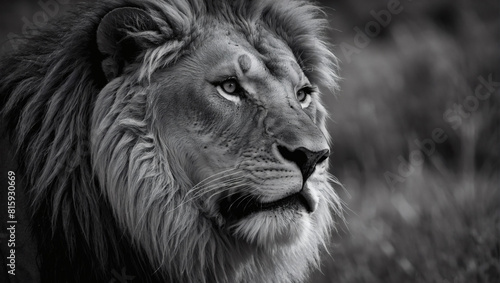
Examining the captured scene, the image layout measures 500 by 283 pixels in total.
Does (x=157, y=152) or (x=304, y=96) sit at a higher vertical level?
(x=304, y=96)

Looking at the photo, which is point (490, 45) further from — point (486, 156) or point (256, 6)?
point (256, 6)

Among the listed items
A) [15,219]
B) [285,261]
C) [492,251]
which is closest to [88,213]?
[15,219]

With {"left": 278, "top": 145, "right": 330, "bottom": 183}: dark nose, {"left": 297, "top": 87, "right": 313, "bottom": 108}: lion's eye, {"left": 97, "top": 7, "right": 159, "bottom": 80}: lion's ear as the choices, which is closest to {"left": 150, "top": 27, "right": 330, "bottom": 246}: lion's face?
{"left": 278, "top": 145, "right": 330, "bottom": 183}: dark nose

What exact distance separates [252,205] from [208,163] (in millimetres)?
284

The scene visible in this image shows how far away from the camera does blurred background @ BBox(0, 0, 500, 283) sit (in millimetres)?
4965

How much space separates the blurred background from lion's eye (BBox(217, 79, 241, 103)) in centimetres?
76

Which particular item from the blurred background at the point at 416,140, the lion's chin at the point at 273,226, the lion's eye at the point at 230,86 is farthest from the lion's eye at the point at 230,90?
the blurred background at the point at 416,140

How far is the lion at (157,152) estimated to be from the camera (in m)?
3.17

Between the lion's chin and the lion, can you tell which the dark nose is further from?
the lion's chin

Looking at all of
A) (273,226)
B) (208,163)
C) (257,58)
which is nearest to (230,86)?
(257,58)

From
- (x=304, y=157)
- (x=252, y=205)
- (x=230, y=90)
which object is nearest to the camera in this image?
(x=304, y=157)

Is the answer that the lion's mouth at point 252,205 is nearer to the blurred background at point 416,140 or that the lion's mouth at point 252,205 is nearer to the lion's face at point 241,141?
the lion's face at point 241,141

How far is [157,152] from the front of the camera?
3223 mm

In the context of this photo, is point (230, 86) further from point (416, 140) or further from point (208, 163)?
point (416, 140)
